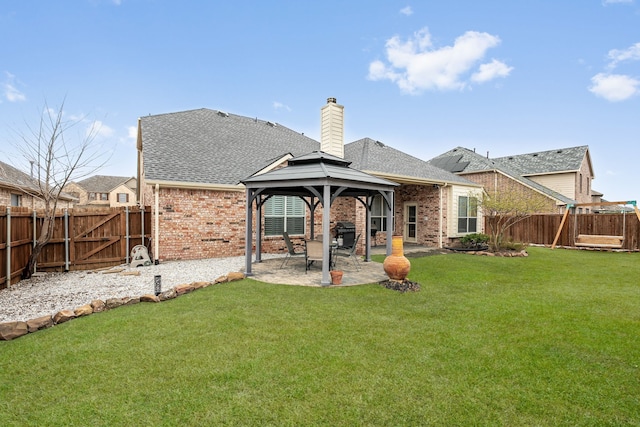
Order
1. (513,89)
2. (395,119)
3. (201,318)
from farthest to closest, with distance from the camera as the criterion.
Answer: (395,119) < (513,89) < (201,318)

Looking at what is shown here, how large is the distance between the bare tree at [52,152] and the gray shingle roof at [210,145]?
1800mm

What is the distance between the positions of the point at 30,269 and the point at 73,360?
6449 mm

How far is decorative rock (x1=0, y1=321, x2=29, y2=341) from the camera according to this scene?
13.9 feet

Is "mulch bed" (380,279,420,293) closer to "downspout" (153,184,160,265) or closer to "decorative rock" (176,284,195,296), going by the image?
"decorative rock" (176,284,195,296)

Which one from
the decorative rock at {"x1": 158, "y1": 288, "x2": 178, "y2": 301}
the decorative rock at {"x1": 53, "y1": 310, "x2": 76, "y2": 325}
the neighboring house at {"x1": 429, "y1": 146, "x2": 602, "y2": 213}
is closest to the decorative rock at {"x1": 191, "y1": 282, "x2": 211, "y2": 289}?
the decorative rock at {"x1": 158, "y1": 288, "x2": 178, "y2": 301}

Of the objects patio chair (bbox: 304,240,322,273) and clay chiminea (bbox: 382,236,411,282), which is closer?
clay chiminea (bbox: 382,236,411,282)

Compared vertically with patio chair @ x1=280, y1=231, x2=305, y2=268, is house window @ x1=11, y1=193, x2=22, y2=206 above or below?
above

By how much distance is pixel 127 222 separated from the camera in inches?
406

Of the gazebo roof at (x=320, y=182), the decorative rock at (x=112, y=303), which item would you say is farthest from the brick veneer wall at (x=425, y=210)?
the decorative rock at (x=112, y=303)

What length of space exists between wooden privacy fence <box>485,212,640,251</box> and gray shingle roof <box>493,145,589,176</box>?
33.5 ft

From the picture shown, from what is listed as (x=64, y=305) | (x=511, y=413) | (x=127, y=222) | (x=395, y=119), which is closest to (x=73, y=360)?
(x=64, y=305)

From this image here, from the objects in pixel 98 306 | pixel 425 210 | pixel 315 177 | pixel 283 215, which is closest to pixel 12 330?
pixel 98 306

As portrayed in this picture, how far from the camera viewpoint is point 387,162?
14.6 m

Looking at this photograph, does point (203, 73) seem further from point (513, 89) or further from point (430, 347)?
point (430, 347)
